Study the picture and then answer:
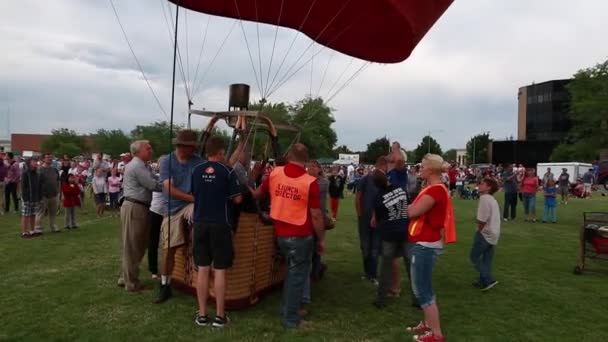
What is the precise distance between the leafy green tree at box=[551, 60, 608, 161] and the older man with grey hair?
59.7m

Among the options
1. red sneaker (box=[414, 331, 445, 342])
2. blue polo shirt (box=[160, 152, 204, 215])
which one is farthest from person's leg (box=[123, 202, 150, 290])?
red sneaker (box=[414, 331, 445, 342])

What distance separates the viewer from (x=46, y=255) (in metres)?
7.55

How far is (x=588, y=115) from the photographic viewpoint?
55.8 meters

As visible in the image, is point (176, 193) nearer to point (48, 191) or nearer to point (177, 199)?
point (177, 199)

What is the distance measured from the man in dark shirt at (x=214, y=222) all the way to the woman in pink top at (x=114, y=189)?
973cm

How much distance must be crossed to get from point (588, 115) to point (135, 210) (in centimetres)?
6291

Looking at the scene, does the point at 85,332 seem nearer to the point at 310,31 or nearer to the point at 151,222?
the point at 151,222

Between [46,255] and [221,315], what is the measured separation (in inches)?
182

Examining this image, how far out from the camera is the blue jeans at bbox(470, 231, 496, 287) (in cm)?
605

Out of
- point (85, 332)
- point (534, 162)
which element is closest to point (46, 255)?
point (85, 332)

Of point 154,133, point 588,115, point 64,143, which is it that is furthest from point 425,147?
point 64,143

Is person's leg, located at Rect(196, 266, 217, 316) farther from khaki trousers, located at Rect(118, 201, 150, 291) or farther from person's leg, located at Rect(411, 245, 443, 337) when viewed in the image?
person's leg, located at Rect(411, 245, 443, 337)

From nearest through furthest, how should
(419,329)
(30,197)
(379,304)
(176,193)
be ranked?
(419,329), (176,193), (379,304), (30,197)

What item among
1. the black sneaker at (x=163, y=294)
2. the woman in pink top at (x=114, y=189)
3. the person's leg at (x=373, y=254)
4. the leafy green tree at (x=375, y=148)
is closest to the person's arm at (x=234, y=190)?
the black sneaker at (x=163, y=294)
